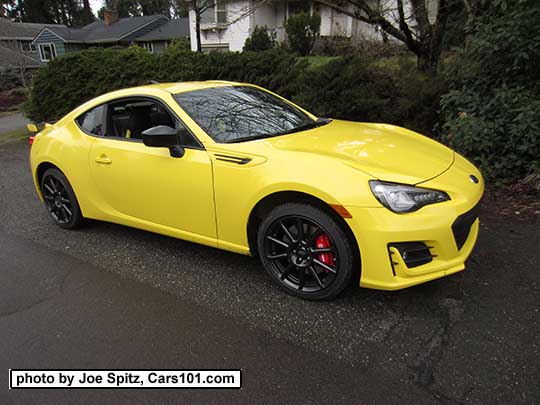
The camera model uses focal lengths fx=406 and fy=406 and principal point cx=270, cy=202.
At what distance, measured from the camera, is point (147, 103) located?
3631 mm

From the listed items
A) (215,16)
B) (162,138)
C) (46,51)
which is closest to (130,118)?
(162,138)

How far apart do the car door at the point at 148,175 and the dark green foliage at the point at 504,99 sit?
354cm

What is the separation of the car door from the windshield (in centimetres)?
19

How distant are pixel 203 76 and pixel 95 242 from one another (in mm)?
6325

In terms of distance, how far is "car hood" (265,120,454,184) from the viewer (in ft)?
8.64

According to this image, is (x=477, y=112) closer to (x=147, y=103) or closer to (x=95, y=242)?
(x=147, y=103)

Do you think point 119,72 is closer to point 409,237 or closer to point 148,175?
point 148,175

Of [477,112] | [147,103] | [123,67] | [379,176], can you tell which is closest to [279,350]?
[379,176]

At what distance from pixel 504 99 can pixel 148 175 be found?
14.0ft

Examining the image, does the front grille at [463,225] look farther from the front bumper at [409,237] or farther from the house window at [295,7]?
the house window at [295,7]

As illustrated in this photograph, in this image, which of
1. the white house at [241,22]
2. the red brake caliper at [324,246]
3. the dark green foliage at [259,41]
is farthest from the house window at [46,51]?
the red brake caliper at [324,246]

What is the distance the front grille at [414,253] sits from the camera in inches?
96.3

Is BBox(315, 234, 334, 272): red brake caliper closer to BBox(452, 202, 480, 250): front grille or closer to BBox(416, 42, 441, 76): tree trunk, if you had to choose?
BBox(452, 202, 480, 250): front grille

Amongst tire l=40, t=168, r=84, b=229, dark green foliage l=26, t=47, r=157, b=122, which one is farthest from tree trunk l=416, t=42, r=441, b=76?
dark green foliage l=26, t=47, r=157, b=122
